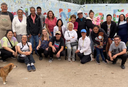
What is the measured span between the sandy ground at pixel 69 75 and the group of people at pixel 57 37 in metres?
0.32

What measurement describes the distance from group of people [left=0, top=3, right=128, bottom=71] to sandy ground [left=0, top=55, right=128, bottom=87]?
1.06 feet

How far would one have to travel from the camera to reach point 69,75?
13.3ft

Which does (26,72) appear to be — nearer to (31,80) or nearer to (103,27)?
(31,80)

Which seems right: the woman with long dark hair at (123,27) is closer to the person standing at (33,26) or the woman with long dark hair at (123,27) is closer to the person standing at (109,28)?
the person standing at (109,28)

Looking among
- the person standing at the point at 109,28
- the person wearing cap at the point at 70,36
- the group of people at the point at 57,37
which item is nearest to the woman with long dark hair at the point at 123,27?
the group of people at the point at 57,37

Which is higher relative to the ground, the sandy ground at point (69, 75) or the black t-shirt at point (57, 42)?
the black t-shirt at point (57, 42)

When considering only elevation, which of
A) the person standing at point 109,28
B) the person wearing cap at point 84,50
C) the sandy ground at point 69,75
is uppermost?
the person standing at point 109,28

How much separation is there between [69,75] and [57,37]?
66.0 inches

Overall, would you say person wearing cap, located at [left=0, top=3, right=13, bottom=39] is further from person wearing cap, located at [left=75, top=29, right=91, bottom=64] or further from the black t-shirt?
person wearing cap, located at [left=75, top=29, right=91, bottom=64]

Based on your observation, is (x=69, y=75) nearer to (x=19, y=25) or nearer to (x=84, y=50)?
(x=84, y=50)

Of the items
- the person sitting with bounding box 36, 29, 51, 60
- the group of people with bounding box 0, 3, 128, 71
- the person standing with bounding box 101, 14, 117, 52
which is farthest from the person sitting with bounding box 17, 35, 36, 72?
the person standing with bounding box 101, 14, 117, 52

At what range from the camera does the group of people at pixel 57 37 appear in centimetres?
478

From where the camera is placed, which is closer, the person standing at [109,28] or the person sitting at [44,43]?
the person standing at [109,28]

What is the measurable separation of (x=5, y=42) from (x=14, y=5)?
7.63 feet
